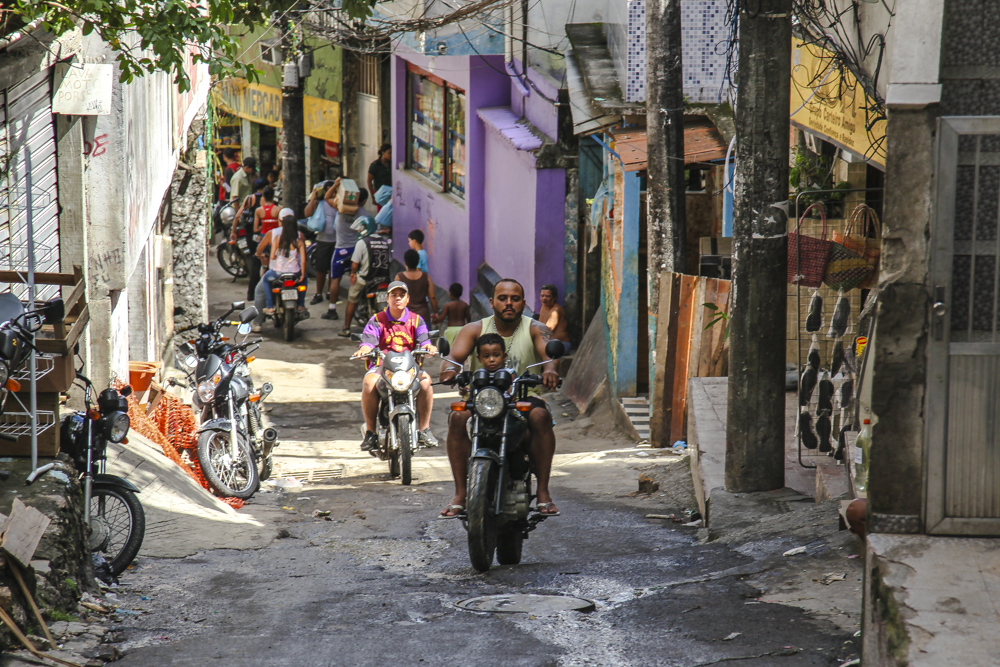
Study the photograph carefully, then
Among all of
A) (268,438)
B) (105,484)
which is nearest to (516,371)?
(105,484)

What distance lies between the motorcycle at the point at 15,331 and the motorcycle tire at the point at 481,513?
7.30 feet

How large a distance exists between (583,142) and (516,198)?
4.67 ft

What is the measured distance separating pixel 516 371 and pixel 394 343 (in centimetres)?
326

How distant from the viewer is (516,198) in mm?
15492

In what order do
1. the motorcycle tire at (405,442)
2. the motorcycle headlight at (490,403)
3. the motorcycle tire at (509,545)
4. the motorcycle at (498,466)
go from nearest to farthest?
1. the motorcycle at (498,466)
2. the motorcycle headlight at (490,403)
3. the motorcycle tire at (509,545)
4. the motorcycle tire at (405,442)

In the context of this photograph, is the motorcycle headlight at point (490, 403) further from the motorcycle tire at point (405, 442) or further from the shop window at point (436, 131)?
the shop window at point (436, 131)

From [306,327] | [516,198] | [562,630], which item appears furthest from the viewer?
[306,327]

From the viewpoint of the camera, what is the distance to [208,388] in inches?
364

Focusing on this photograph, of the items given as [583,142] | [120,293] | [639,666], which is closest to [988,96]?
[639,666]

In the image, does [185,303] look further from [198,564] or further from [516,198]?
[198,564]

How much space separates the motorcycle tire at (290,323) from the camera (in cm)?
1612

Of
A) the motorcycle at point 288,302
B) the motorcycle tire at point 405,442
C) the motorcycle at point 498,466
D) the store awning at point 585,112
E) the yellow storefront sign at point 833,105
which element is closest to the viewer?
the motorcycle at point 498,466

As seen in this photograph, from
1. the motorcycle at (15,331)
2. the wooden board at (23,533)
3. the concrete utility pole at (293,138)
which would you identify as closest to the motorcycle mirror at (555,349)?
the motorcycle at (15,331)

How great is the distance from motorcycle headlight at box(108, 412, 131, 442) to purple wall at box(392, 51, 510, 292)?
11300 mm
